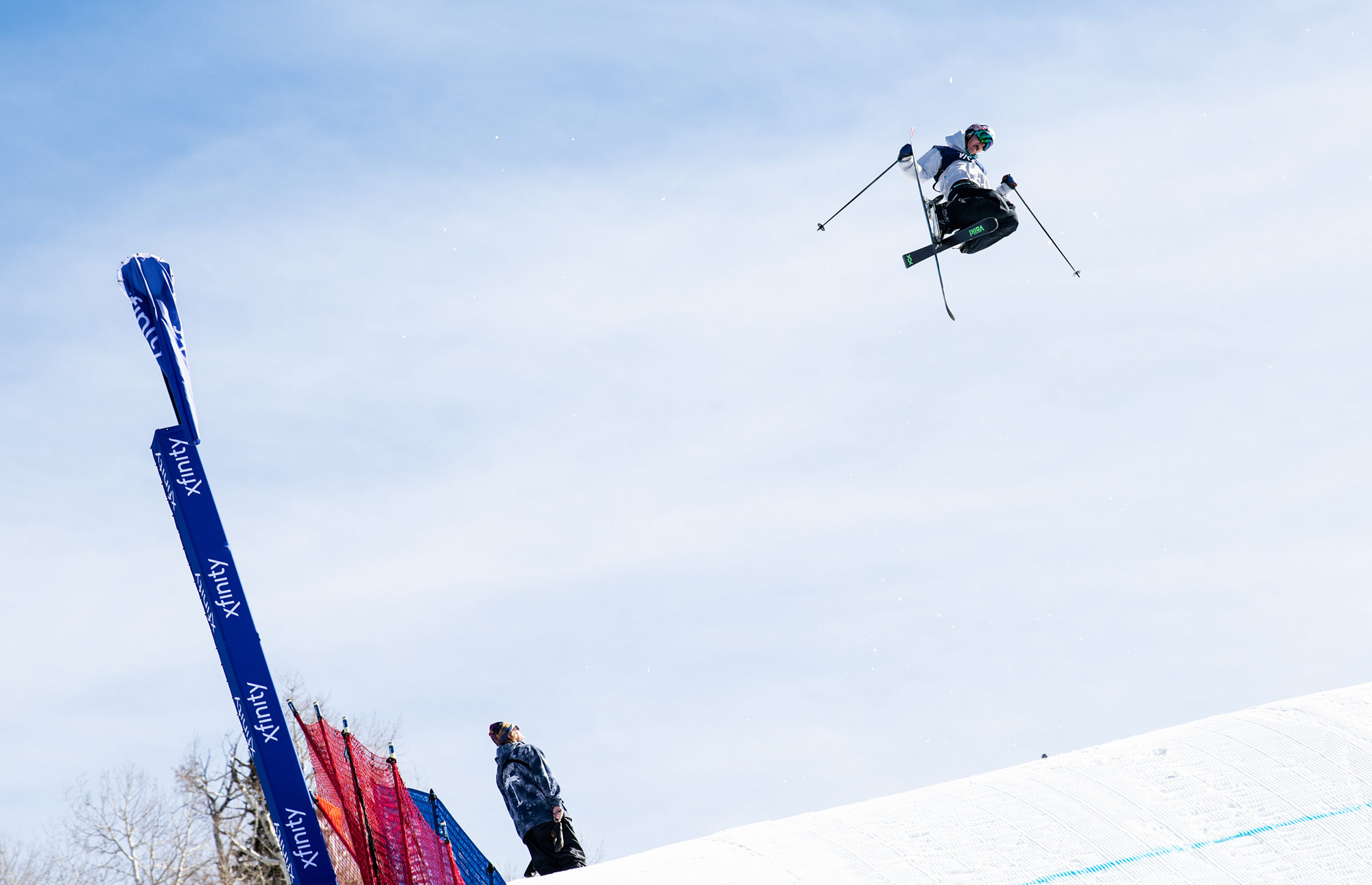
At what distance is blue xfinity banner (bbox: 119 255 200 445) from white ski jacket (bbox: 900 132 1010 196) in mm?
5793

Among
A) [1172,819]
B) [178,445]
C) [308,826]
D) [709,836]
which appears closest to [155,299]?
[178,445]

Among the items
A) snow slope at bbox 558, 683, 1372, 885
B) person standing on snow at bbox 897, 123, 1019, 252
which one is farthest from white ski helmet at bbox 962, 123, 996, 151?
snow slope at bbox 558, 683, 1372, 885

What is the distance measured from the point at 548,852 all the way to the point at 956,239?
545 cm

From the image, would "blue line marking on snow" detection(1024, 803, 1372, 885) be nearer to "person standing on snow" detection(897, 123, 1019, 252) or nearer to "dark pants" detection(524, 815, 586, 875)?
"dark pants" detection(524, 815, 586, 875)

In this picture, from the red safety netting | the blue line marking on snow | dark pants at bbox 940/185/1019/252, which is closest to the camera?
the blue line marking on snow

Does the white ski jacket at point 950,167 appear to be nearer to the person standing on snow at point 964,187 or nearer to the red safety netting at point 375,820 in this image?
the person standing on snow at point 964,187

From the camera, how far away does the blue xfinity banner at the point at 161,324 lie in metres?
7.39

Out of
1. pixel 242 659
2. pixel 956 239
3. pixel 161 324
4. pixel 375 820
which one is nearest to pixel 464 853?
pixel 375 820

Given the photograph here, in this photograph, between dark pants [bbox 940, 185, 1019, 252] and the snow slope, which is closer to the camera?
the snow slope

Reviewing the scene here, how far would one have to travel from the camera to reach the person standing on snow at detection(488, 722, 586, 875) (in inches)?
320

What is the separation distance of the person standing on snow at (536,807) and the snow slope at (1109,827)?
43.4 inches

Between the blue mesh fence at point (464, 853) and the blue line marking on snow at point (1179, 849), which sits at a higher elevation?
the blue mesh fence at point (464, 853)

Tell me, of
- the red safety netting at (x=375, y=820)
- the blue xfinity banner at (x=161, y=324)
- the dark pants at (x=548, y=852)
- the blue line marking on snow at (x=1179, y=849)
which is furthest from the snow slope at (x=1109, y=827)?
the blue xfinity banner at (x=161, y=324)

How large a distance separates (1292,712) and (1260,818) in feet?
4.11
